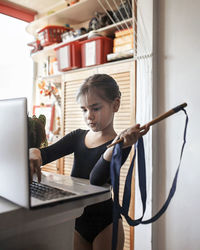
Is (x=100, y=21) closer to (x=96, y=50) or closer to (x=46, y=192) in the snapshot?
(x=96, y=50)

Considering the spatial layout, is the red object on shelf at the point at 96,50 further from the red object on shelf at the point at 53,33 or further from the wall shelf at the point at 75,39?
the red object on shelf at the point at 53,33

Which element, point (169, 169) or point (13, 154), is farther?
point (169, 169)

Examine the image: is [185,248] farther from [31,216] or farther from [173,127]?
[31,216]

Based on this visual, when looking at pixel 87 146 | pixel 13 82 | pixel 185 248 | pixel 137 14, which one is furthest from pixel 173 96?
pixel 13 82

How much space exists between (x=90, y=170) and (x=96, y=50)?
52.5 inches

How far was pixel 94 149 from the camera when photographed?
121 centimetres

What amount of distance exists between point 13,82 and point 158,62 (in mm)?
1903

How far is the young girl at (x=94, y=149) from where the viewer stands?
113 cm

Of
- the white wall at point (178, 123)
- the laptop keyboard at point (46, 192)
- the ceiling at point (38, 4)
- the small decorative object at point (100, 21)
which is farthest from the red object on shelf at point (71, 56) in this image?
the laptop keyboard at point (46, 192)

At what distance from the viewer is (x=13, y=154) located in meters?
0.67

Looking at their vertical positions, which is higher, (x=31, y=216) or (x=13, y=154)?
(x=13, y=154)

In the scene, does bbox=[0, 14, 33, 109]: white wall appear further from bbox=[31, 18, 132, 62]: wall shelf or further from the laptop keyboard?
the laptop keyboard

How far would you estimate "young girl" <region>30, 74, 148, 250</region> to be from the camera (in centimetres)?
113

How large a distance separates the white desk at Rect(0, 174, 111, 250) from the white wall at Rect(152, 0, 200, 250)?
104cm
